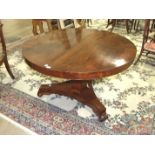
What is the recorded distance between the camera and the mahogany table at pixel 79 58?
169cm

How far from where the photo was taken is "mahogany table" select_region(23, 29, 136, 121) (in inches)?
Result: 66.6

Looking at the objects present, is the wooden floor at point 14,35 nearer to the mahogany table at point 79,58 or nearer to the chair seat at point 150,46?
the mahogany table at point 79,58

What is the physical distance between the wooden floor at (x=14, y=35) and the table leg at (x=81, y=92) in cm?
47

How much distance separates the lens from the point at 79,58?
1838 millimetres

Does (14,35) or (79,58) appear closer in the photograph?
(79,58)

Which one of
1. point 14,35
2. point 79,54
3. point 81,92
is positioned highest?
point 79,54

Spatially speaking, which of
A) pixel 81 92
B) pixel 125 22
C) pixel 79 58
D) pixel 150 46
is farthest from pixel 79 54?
pixel 125 22

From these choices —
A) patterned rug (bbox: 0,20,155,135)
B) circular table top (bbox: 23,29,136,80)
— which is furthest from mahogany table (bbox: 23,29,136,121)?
patterned rug (bbox: 0,20,155,135)

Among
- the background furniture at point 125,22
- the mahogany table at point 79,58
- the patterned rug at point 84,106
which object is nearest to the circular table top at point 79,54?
the mahogany table at point 79,58

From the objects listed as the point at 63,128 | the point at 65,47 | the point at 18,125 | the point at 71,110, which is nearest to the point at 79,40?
the point at 65,47

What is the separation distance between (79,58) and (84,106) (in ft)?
2.04

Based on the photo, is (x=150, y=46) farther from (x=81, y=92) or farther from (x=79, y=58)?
(x=79, y=58)

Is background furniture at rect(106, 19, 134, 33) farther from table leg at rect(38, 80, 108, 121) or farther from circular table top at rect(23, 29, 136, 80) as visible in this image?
table leg at rect(38, 80, 108, 121)
